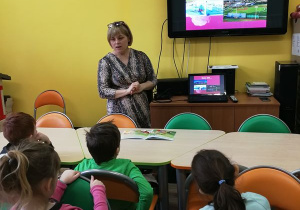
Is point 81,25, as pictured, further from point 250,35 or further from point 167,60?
point 250,35

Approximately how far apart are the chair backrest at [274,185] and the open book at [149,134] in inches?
33.1

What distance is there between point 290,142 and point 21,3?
3.62 meters

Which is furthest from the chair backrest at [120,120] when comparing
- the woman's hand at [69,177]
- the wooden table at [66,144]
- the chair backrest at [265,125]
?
the woman's hand at [69,177]

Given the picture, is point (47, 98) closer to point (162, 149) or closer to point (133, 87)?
point (133, 87)

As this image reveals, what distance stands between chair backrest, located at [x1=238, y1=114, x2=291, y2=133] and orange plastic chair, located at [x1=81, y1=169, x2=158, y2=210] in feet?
4.10

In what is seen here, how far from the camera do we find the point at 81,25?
4016mm

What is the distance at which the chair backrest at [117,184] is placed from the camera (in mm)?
1465

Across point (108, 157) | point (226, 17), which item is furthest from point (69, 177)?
point (226, 17)

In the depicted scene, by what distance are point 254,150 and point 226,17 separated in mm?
A: 2033

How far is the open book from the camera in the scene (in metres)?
2.26

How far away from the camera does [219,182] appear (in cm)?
115

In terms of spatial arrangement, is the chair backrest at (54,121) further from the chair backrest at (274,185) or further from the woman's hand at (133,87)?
the chair backrest at (274,185)

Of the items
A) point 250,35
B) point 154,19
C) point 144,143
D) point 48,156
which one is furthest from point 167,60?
point 48,156

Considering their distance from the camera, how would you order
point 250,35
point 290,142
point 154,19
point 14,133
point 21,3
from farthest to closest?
point 21,3
point 154,19
point 250,35
point 290,142
point 14,133
